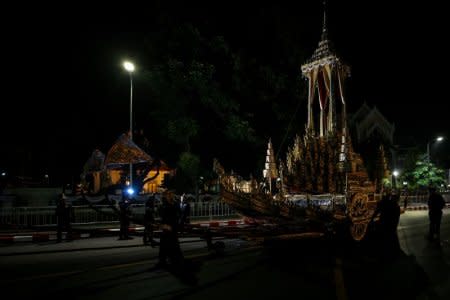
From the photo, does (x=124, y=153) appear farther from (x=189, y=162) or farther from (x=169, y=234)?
(x=169, y=234)

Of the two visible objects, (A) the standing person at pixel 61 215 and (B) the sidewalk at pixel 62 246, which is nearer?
(B) the sidewalk at pixel 62 246

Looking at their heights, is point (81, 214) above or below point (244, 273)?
above

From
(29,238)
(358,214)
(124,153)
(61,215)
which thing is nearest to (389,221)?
(358,214)

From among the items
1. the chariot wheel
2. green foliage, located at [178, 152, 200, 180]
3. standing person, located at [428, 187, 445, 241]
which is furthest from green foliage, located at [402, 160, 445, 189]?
the chariot wheel

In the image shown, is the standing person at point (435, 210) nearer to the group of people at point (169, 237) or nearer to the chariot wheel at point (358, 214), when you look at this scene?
the chariot wheel at point (358, 214)

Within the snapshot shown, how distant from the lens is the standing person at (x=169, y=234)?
797cm

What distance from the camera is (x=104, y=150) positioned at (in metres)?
27.0

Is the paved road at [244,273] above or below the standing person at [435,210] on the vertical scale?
below

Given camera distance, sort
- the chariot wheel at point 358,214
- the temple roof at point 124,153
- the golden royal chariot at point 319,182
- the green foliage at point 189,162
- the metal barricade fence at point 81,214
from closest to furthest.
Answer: the golden royal chariot at point 319,182 < the chariot wheel at point 358,214 < the metal barricade fence at point 81,214 < the temple roof at point 124,153 < the green foliage at point 189,162

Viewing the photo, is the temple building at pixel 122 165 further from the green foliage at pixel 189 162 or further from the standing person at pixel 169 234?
the standing person at pixel 169 234

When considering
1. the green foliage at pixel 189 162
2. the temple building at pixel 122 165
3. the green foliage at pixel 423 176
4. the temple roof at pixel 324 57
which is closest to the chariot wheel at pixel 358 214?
the temple roof at pixel 324 57


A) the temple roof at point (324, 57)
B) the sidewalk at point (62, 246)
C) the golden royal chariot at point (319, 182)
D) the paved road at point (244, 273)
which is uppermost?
the temple roof at point (324, 57)

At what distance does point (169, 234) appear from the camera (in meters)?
8.05

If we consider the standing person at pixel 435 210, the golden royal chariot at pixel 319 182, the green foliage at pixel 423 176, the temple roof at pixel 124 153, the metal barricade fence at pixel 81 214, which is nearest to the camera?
the golden royal chariot at pixel 319 182
